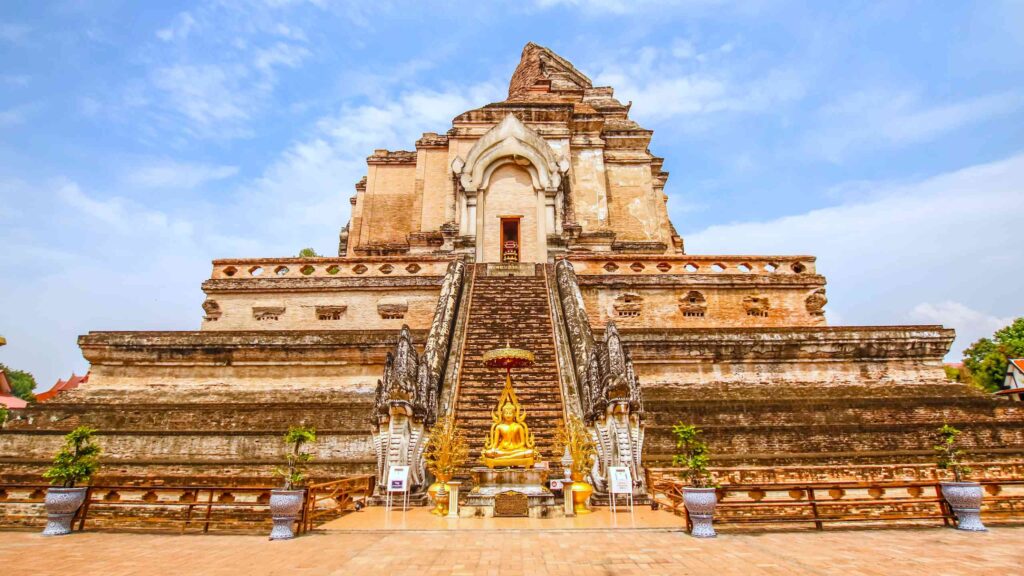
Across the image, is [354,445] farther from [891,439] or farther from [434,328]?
[891,439]

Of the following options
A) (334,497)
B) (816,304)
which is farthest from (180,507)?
(816,304)

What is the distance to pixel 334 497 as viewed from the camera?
29.0 ft

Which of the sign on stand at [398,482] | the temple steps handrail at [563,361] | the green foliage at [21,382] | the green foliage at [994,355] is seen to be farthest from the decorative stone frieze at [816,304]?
the green foliage at [21,382]

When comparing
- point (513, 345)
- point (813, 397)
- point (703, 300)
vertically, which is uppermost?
point (703, 300)

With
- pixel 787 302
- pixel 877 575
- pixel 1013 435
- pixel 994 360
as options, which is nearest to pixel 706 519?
pixel 877 575

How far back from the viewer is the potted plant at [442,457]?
875cm

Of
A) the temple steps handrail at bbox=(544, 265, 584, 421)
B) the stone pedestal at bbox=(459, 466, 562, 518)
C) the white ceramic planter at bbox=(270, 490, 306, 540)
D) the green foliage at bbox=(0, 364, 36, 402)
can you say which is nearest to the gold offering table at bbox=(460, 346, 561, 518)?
the stone pedestal at bbox=(459, 466, 562, 518)

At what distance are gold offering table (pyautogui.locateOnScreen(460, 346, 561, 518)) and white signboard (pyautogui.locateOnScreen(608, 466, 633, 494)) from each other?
3.20ft

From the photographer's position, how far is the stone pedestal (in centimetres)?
859

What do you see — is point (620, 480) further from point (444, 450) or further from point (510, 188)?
point (510, 188)

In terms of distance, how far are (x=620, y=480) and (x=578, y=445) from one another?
0.91 m

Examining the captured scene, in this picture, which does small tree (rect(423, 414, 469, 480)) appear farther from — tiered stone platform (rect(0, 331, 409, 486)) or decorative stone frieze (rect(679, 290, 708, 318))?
decorative stone frieze (rect(679, 290, 708, 318))

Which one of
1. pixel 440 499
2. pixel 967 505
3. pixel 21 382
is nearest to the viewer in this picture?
pixel 967 505

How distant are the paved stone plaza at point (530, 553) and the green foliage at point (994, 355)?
1430 inches
